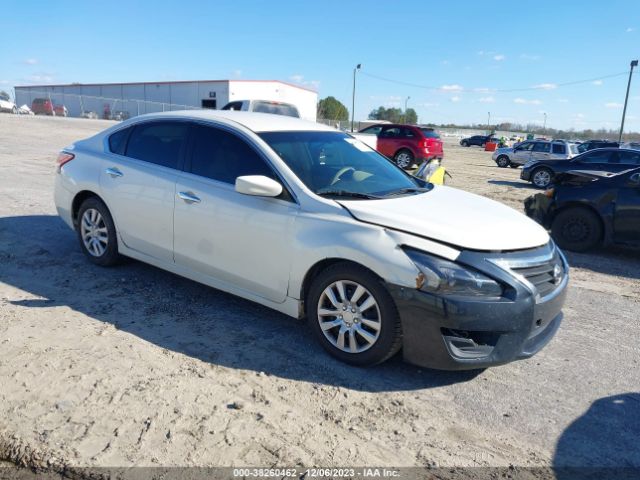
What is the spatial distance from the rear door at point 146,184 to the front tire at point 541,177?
15.1 meters

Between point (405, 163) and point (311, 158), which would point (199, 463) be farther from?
point (405, 163)

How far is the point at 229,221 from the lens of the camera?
4.02 meters

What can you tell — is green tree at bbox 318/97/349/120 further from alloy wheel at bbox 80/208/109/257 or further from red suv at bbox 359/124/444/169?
alloy wheel at bbox 80/208/109/257

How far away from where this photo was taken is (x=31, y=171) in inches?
468

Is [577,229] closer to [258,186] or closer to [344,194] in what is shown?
[344,194]

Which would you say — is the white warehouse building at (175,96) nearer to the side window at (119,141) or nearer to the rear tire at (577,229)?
the rear tire at (577,229)

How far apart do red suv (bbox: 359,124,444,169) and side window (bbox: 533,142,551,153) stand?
8.43 meters

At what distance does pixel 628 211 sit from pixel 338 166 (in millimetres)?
4830

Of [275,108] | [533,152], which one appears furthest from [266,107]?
[533,152]

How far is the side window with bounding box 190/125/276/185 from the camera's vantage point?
4.07 m

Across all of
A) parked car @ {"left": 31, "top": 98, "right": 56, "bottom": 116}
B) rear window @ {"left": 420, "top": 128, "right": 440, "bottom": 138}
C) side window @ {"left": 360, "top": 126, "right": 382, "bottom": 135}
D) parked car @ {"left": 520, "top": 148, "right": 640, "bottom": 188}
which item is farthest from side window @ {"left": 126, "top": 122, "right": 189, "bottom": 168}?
parked car @ {"left": 31, "top": 98, "right": 56, "bottom": 116}

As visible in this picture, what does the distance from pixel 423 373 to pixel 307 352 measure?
86 centimetres

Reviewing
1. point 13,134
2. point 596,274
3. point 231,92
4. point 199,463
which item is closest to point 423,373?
point 199,463

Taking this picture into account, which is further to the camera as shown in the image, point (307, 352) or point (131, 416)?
point (307, 352)
